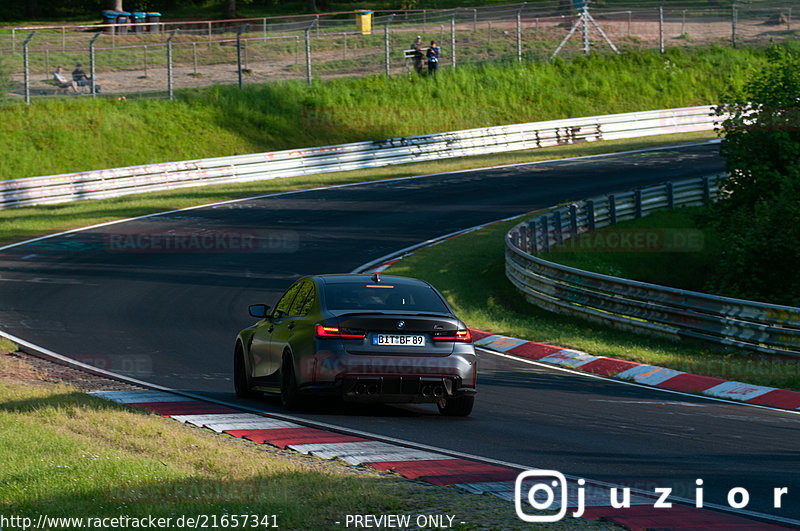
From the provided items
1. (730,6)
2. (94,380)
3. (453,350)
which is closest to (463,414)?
(453,350)

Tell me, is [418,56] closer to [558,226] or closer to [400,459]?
[558,226]

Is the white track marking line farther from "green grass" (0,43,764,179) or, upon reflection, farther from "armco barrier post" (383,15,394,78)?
"armco barrier post" (383,15,394,78)

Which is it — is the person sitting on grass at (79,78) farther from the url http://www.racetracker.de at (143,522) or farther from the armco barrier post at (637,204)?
the url http://www.racetracker.de at (143,522)

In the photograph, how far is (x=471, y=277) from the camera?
22.5 meters

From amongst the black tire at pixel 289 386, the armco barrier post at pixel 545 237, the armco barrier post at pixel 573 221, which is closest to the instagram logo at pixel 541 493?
the black tire at pixel 289 386

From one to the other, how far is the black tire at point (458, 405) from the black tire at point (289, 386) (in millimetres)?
1486

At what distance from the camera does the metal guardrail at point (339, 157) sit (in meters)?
33.6

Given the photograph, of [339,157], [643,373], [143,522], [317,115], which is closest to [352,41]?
[317,115]

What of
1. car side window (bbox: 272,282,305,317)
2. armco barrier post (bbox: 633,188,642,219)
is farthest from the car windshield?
armco barrier post (bbox: 633,188,642,219)

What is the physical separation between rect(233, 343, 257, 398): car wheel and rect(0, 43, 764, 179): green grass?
27.2 meters

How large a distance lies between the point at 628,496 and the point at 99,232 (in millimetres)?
22645

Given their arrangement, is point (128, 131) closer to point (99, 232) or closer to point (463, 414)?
point (99, 232)

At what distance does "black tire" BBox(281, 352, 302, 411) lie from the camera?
35.3ft

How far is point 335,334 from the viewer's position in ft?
34.1
